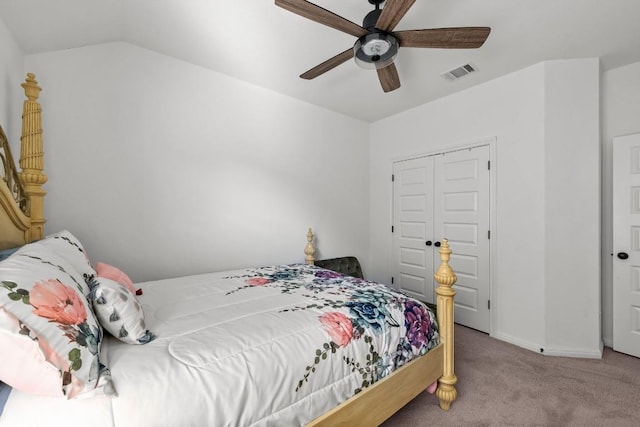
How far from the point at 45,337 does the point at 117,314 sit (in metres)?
0.31

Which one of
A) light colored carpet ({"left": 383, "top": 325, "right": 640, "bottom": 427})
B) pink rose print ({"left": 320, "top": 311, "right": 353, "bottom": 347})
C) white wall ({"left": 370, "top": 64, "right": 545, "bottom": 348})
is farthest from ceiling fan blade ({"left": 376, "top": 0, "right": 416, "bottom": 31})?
light colored carpet ({"left": 383, "top": 325, "right": 640, "bottom": 427})

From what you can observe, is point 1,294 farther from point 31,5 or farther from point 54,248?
point 31,5

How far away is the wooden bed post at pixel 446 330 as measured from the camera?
168 centimetres

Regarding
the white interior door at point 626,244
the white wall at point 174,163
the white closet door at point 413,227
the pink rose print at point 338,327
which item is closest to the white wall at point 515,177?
the white closet door at point 413,227

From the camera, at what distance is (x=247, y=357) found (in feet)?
3.34

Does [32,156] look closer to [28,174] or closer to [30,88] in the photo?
[28,174]

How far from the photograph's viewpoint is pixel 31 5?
1594 millimetres

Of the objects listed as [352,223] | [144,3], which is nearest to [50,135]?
[144,3]

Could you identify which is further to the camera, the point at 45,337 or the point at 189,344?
the point at 189,344

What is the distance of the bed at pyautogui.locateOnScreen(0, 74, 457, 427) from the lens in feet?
2.39

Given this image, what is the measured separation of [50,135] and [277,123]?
188cm

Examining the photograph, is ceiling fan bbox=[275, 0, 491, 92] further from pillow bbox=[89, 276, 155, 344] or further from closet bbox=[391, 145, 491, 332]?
closet bbox=[391, 145, 491, 332]

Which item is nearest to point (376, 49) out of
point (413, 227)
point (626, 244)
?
point (413, 227)

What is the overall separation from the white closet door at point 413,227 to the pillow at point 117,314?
3.04 metres
